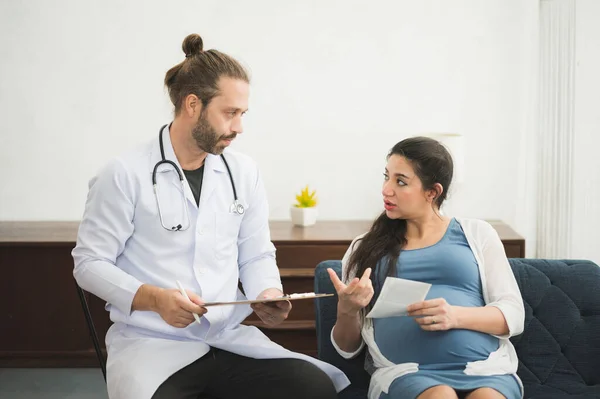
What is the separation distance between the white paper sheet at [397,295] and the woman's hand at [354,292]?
47 mm

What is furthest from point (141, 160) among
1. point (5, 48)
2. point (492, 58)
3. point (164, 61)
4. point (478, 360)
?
point (492, 58)

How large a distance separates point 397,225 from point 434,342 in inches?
16.9

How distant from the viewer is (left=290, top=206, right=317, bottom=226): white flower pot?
3.91 meters

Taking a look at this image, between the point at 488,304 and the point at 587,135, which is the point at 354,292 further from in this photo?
the point at 587,135

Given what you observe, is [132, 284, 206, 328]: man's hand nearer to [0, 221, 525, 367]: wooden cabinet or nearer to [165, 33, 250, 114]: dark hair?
[165, 33, 250, 114]: dark hair

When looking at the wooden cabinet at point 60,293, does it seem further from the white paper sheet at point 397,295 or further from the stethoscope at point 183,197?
the white paper sheet at point 397,295

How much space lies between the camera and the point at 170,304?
2180 millimetres

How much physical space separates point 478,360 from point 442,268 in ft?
0.98

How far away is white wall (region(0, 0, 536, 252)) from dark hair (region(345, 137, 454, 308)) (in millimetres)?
1571

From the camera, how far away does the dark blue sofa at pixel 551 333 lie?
2492 mm

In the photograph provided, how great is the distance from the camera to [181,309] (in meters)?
2.16

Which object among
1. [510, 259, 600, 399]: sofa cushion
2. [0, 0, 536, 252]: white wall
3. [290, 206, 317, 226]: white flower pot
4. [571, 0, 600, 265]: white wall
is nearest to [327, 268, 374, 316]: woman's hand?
[510, 259, 600, 399]: sofa cushion

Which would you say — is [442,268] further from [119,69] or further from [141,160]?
[119,69]

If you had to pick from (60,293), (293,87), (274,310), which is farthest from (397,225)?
(60,293)
